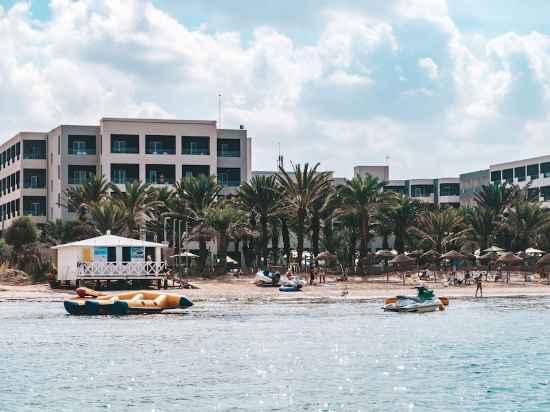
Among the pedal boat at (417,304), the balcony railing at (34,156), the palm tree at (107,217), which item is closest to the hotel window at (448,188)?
the balcony railing at (34,156)

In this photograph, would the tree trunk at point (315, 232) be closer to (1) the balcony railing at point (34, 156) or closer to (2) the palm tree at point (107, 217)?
(2) the palm tree at point (107, 217)

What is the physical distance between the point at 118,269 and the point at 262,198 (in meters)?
19.0

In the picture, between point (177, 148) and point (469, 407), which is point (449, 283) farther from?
point (469, 407)

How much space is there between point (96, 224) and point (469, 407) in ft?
224

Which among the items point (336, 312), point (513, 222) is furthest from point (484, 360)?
point (513, 222)

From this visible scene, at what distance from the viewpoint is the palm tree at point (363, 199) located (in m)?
96.2

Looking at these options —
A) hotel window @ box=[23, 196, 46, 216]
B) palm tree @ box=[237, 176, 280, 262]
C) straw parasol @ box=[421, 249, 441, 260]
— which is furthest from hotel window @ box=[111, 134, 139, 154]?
straw parasol @ box=[421, 249, 441, 260]

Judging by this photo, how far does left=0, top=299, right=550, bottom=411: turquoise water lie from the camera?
3178cm

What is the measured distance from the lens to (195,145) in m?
117

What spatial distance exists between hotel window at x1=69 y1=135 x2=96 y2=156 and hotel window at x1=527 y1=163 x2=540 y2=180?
2271 inches

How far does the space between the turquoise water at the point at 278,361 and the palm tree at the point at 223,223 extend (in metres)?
26.5

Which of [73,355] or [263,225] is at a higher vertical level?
[263,225]

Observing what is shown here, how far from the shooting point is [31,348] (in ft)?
153

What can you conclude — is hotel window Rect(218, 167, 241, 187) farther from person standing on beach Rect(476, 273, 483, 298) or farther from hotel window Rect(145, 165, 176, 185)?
person standing on beach Rect(476, 273, 483, 298)
